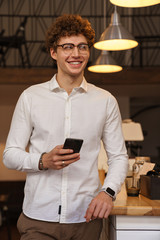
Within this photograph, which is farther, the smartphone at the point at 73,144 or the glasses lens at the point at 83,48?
the glasses lens at the point at 83,48

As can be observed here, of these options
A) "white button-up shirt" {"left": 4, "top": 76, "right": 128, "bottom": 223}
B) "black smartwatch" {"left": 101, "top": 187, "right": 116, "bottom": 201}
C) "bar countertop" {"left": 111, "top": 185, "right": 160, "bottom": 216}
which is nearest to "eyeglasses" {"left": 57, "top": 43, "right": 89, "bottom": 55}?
"white button-up shirt" {"left": 4, "top": 76, "right": 128, "bottom": 223}

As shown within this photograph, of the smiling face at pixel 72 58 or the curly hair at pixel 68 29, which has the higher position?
the curly hair at pixel 68 29

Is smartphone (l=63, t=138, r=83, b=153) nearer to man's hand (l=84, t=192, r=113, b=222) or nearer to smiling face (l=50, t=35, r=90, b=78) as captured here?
man's hand (l=84, t=192, r=113, b=222)

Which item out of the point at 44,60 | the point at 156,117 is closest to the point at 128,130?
the point at 44,60

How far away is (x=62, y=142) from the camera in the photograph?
1.73m

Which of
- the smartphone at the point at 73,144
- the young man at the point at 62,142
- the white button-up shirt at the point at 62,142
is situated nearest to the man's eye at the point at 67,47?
the young man at the point at 62,142

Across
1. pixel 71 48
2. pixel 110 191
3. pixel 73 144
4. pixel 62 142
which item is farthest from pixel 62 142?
pixel 71 48

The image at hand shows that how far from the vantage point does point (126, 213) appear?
6.09 ft

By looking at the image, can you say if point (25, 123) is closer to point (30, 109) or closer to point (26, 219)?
point (30, 109)

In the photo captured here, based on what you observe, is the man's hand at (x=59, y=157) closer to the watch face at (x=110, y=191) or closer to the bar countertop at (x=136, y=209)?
the watch face at (x=110, y=191)

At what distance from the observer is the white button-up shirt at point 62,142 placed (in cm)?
169

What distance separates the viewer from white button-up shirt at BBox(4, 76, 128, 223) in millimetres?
1689

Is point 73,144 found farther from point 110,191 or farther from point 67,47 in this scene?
point 67,47

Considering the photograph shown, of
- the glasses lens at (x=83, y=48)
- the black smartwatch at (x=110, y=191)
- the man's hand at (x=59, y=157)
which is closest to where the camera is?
the man's hand at (x=59, y=157)
